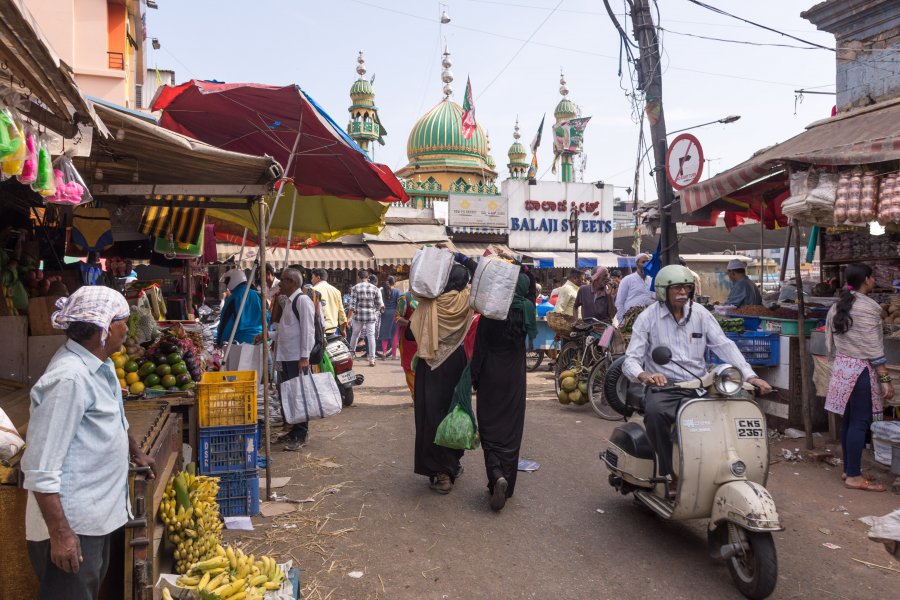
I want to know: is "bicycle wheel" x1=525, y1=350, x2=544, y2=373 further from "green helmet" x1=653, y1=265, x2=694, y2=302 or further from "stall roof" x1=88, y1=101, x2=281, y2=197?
"green helmet" x1=653, y1=265, x2=694, y2=302

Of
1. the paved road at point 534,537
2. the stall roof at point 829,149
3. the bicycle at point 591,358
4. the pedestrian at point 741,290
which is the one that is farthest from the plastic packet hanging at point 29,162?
the pedestrian at point 741,290

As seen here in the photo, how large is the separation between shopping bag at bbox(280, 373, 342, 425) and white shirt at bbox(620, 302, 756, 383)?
302 cm

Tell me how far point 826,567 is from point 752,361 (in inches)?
154

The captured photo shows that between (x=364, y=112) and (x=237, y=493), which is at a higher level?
(x=364, y=112)

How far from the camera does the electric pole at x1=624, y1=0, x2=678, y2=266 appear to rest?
393 inches

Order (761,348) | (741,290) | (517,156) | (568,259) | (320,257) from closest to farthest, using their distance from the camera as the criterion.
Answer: (761,348)
(741,290)
(320,257)
(568,259)
(517,156)

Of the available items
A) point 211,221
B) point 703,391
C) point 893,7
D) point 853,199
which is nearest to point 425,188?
point 211,221

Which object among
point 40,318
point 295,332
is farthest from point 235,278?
point 40,318

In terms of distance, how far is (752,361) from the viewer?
7.70 m

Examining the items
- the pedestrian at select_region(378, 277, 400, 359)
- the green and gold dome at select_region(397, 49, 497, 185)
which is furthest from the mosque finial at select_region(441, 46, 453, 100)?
the pedestrian at select_region(378, 277, 400, 359)

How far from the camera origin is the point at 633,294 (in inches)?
383

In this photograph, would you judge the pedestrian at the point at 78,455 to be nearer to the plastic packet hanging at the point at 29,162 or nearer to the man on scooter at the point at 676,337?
the plastic packet hanging at the point at 29,162

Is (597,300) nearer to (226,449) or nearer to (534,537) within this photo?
(534,537)

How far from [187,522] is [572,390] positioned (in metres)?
6.21
